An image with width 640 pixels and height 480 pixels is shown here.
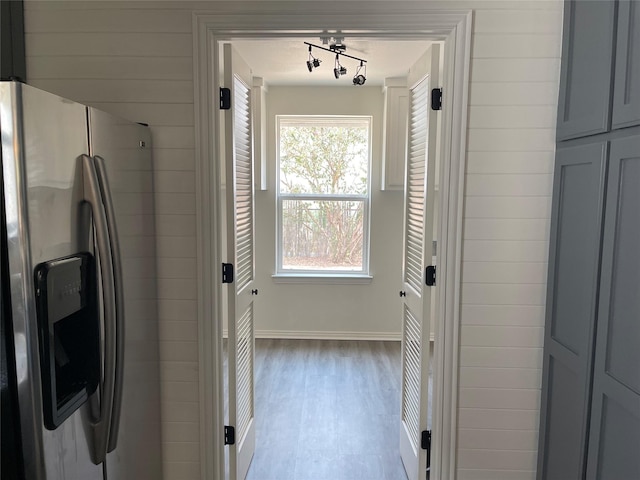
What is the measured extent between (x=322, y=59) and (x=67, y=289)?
259cm

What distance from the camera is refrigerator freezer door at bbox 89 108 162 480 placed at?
1449 mm

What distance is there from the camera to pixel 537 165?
5.93 ft

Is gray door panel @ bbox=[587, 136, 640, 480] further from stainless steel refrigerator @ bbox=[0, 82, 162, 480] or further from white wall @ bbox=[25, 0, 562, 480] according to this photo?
stainless steel refrigerator @ bbox=[0, 82, 162, 480]

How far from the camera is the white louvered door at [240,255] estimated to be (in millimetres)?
1942

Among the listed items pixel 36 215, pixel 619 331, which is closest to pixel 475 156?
pixel 619 331

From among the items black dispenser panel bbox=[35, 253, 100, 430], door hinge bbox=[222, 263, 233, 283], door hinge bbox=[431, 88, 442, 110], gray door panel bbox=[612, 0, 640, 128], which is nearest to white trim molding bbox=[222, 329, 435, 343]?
door hinge bbox=[222, 263, 233, 283]

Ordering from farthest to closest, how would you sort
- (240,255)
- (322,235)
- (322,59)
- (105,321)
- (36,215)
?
1. (322,235)
2. (322,59)
3. (240,255)
4. (105,321)
5. (36,215)

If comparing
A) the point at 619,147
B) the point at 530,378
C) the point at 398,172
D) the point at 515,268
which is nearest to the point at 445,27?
the point at 619,147

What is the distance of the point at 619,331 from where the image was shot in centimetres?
142

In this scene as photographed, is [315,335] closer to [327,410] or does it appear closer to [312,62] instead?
[327,410]

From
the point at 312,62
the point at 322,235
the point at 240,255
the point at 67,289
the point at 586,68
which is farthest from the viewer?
the point at 322,235

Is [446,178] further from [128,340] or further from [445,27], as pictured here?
[128,340]

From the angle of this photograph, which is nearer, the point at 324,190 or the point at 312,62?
the point at 312,62

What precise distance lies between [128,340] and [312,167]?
2981 millimetres
